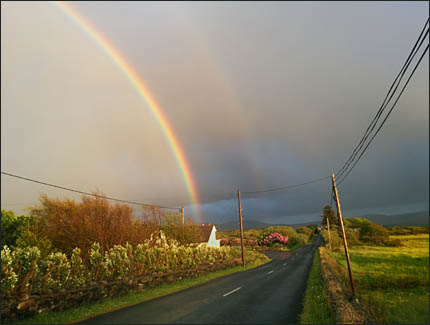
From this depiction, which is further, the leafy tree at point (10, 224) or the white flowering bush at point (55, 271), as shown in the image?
the leafy tree at point (10, 224)

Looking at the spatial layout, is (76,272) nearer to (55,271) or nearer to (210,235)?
(55,271)

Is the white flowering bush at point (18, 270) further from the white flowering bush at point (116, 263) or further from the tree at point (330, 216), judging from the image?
the tree at point (330, 216)

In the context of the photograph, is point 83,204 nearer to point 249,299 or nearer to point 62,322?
point 62,322

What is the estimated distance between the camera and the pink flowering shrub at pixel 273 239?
74625 millimetres

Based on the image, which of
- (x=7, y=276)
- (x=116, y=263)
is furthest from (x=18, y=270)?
(x=116, y=263)

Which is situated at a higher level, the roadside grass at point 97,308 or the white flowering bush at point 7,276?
the white flowering bush at point 7,276

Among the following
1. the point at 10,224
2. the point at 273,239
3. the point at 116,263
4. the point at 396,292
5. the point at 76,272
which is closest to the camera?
the point at 76,272

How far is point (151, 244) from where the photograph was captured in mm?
23578

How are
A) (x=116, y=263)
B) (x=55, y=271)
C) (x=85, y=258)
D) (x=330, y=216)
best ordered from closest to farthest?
(x=55, y=271) → (x=116, y=263) → (x=85, y=258) → (x=330, y=216)

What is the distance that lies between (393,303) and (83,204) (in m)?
26.2

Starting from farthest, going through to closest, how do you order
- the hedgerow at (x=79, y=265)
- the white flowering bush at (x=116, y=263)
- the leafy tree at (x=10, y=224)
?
1. the leafy tree at (x=10, y=224)
2. the white flowering bush at (x=116, y=263)
3. the hedgerow at (x=79, y=265)

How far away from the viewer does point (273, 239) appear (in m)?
75.3

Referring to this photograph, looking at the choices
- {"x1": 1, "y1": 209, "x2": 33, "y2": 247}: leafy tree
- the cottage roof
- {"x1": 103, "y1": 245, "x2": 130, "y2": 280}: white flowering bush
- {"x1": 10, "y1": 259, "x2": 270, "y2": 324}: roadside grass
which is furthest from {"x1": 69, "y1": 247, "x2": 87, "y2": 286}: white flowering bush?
the cottage roof

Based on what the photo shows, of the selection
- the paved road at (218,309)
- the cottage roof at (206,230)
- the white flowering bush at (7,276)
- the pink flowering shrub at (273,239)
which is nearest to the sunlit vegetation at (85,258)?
the white flowering bush at (7,276)
